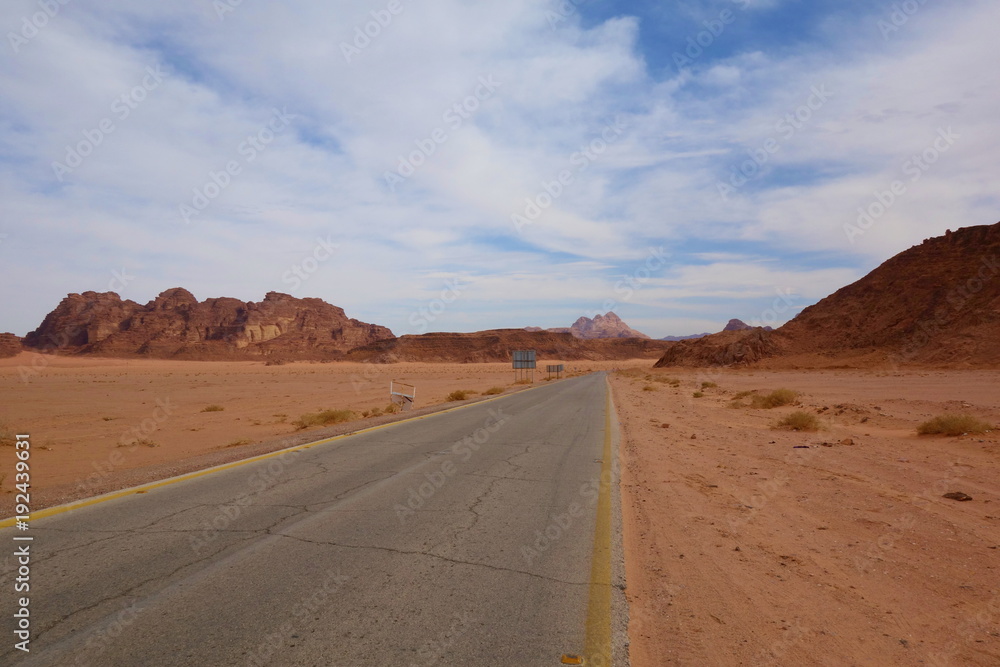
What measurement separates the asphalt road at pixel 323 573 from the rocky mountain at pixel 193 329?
431 feet

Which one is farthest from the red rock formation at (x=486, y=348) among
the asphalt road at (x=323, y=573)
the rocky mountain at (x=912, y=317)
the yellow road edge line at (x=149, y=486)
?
the asphalt road at (x=323, y=573)

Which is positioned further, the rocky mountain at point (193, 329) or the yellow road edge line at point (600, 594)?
the rocky mountain at point (193, 329)

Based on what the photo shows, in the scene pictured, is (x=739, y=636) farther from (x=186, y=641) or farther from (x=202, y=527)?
(x=202, y=527)

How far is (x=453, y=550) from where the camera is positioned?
17.3ft

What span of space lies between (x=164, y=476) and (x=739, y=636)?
858cm

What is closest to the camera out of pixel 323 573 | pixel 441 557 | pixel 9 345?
pixel 323 573

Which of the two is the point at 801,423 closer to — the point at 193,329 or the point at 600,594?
the point at 600,594

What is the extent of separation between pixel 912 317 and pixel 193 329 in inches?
5965

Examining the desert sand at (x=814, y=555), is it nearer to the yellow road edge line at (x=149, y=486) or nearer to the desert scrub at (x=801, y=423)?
the desert scrub at (x=801, y=423)

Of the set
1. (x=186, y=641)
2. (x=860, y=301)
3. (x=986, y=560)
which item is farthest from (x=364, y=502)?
(x=860, y=301)

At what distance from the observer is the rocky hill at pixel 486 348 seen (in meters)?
143

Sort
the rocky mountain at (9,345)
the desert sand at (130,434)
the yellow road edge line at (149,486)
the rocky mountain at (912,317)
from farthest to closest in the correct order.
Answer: the rocky mountain at (9,345)
the rocky mountain at (912,317)
the desert sand at (130,434)
the yellow road edge line at (149,486)

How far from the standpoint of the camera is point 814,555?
18.1ft

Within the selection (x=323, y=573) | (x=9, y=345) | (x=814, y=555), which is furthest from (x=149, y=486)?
(x=9, y=345)
